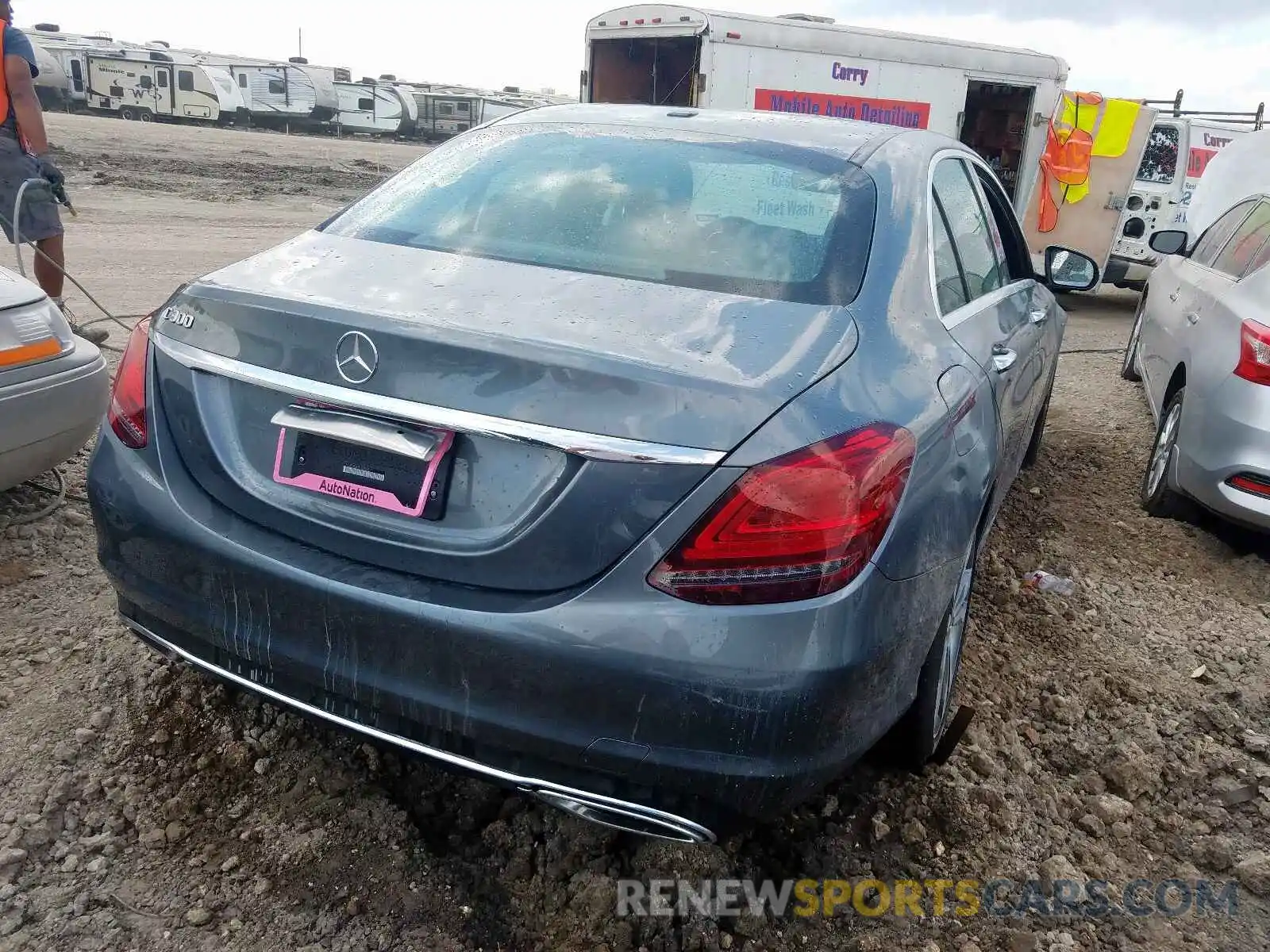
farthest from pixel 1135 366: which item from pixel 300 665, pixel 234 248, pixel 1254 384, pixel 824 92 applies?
pixel 234 248

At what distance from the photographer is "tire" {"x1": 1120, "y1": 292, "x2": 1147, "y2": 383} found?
22.9 ft

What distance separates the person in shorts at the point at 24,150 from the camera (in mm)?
5531

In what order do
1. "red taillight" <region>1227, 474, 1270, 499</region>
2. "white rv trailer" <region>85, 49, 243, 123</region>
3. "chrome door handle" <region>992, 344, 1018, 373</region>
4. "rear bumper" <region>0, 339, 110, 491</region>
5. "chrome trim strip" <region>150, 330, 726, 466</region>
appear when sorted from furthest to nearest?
"white rv trailer" <region>85, 49, 243, 123</region> < "red taillight" <region>1227, 474, 1270, 499</region> < "rear bumper" <region>0, 339, 110, 491</region> < "chrome door handle" <region>992, 344, 1018, 373</region> < "chrome trim strip" <region>150, 330, 726, 466</region>

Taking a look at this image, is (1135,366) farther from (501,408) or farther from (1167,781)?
(501,408)

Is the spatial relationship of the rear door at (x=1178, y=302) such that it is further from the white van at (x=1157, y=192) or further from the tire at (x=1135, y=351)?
the white van at (x=1157, y=192)

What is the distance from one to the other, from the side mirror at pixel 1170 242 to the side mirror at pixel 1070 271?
2.41 m

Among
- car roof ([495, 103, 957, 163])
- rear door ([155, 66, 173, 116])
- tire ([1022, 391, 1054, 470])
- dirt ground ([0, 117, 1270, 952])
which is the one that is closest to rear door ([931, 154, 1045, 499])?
car roof ([495, 103, 957, 163])

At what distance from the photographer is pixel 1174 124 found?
12.2 metres

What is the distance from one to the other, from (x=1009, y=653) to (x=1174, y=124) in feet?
36.9

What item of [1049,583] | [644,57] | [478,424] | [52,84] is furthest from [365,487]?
[52,84]

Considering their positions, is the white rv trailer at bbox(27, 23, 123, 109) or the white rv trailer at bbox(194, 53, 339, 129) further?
the white rv trailer at bbox(194, 53, 339, 129)

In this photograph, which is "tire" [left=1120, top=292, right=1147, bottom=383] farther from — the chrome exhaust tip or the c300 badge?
the c300 badge

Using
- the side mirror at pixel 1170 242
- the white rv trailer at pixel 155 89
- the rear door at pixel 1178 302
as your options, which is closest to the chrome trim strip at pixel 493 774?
the rear door at pixel 1178 302

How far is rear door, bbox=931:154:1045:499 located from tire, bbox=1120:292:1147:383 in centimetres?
365
